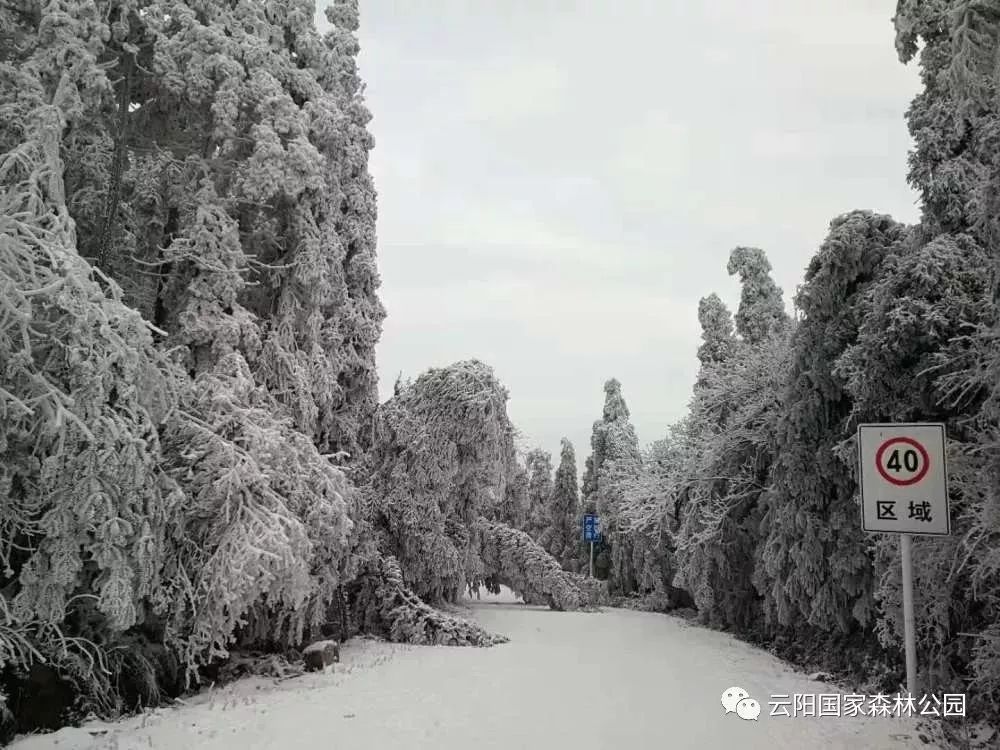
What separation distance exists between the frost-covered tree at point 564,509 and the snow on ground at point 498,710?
25915 mm

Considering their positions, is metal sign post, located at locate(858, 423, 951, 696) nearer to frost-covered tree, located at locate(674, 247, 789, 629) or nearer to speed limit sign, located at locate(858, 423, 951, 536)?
speed limit sign, located at locate(858, 423, 951, 536)

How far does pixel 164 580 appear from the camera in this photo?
297 inches

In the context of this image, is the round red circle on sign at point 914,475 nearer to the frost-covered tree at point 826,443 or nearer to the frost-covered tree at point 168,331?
the frost-covered tree at point 826,443

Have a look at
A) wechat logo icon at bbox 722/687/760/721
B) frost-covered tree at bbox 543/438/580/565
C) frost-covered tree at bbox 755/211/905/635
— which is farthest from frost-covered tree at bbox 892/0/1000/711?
frost-covered tree at bbox 543/438/580/565

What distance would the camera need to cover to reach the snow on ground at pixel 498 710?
634cm

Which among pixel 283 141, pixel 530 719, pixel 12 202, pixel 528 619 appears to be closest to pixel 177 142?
pixel 283 141

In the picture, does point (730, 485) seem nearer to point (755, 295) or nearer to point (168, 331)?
point (755, 295)

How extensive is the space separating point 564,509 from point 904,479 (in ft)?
115

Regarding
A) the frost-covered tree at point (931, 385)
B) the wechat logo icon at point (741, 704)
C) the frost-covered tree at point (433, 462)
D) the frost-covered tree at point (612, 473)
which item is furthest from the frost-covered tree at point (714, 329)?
the wechat logo icon at point (741, 704)

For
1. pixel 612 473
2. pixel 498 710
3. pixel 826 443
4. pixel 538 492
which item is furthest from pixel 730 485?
pixel 538 492

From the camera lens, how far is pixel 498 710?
7.67 meters

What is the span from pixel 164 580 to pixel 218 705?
4.98 feet

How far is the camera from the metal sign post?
4.64 meters

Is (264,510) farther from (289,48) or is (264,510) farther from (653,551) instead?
(653,551)
